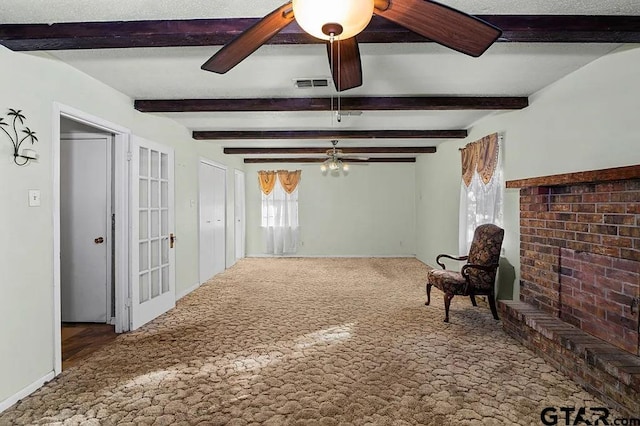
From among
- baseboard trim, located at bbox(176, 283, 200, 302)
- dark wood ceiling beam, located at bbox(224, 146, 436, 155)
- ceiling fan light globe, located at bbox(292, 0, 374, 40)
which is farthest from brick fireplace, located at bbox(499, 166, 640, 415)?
baseboard trim, located at bbox(176, 283, 200, 302)

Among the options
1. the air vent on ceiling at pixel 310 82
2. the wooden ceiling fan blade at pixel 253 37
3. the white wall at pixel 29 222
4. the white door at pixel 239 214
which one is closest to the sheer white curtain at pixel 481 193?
the air vent on ceiling at pixel 310 82

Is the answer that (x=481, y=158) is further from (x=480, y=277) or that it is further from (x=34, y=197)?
(x=34, y=197)

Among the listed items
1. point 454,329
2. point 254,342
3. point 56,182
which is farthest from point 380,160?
point 56,182

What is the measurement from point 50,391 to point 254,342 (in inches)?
58.7

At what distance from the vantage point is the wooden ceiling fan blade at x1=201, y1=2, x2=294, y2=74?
1.39 meters

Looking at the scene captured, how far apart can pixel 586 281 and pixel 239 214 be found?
6595 millimetres

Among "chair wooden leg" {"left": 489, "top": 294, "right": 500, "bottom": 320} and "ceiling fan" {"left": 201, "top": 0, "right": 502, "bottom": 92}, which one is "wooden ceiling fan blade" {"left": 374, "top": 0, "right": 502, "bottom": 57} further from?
"chair wooden leg" {"left": 489, "top": 294, "right": 500, "bottom": 320}

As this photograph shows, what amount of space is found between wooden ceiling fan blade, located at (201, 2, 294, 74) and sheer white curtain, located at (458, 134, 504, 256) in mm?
3564

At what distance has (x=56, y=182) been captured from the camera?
2.66 m

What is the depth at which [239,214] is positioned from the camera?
8.04 metres

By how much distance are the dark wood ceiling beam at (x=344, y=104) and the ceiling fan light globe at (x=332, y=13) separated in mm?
2417

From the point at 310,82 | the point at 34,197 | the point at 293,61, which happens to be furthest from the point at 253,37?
the point at 34,197

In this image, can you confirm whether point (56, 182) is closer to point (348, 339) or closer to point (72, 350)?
point (72, 350)

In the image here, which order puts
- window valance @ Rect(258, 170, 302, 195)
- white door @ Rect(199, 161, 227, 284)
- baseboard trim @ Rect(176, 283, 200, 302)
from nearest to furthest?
baseboard trim @ Rect(176, 283, 200, 302)
white door @ Rect(199, 161, 227, 284)
window valance @ Rect(258, 170, 302, 195)
